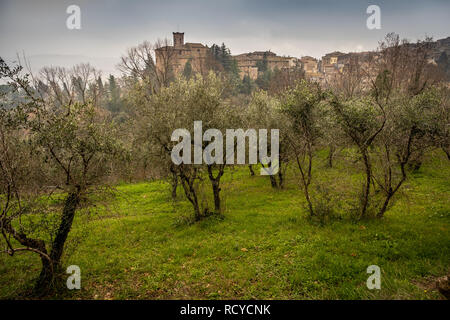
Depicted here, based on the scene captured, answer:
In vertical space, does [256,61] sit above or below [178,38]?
below

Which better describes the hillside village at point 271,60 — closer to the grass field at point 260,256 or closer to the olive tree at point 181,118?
the olive tree at point 181,118

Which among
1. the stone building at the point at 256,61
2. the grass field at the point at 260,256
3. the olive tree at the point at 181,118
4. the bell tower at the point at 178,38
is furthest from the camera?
the stone building at the point at 256,61

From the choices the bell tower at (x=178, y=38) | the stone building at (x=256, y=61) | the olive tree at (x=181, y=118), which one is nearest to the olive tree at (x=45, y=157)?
the olive tree at (x=181, y=118)

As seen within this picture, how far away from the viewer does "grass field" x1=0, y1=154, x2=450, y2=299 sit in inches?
310

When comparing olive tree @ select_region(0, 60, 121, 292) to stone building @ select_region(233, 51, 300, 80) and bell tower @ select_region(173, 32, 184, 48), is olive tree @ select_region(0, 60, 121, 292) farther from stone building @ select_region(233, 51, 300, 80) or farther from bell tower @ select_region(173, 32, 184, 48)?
stone building @ select_region(233, 51, 300, 80)

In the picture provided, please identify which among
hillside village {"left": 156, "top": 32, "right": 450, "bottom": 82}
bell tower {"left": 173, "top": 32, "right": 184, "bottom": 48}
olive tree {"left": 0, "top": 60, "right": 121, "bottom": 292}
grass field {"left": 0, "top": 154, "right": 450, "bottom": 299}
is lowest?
grass field {"left": 0, "top": 154, "right": 450, "bottom": 299}

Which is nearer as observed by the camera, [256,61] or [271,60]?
[256,61]

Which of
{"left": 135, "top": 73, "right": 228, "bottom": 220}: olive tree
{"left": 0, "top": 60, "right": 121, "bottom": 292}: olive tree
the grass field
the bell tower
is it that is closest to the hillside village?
the bell tower

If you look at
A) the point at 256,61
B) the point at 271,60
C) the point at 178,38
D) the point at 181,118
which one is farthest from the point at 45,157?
the point at 271,60

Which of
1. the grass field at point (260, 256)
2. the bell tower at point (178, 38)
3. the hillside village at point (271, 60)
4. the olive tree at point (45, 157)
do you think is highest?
the bell tower at point (178, 38)

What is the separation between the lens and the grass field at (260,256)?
7.87m

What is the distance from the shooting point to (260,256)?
9.99m

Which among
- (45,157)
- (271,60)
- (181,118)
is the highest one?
(271,60)

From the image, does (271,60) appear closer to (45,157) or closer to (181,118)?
(181,118)
